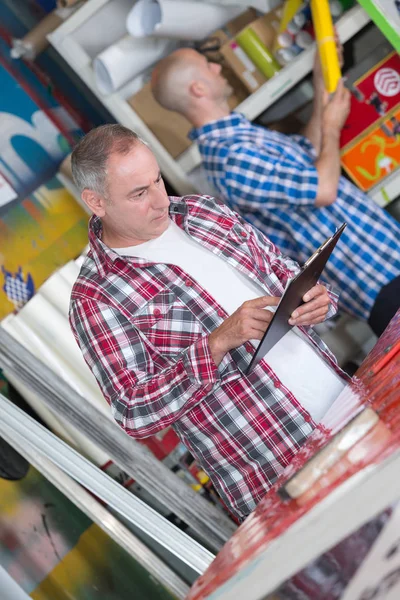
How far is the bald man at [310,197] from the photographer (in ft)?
7.85

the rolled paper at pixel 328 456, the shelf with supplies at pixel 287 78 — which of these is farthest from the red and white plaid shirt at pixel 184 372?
the shelf with supplies at pixel 287 78

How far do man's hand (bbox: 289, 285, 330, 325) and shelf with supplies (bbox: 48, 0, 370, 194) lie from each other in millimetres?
1433

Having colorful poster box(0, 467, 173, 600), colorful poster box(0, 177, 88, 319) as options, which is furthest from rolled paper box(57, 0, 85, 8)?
colorful poster box(0, 467, 173, 600)

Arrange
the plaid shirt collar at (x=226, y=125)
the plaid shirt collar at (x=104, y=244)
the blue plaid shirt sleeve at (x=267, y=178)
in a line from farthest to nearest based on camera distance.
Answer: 1. the plaid shirt collar at (x=226, y=125)
2. the blue plaid shirt sleeve at (x=267, y=178)
3. the plaid shirt collar at (x=104, y=244)

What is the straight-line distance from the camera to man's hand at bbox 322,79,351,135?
8.25 ft

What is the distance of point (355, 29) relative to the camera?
2564 millimetres

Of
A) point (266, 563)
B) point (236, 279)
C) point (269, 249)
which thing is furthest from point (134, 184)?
point (266, 563)

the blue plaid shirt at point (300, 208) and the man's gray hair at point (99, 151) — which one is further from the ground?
the man's gray hair at point (99, 151)

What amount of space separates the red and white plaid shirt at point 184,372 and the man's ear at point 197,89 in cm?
95

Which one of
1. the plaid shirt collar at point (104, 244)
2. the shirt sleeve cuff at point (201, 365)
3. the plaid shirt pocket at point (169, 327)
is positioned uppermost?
the plaid shirt collar at point (104, 244)

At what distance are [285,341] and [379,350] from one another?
0.80 feet

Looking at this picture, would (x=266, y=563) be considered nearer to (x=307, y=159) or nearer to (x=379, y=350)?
(x=379, y=350)

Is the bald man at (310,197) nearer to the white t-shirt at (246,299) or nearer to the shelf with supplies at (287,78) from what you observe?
the shelf with supplies at (287,78)

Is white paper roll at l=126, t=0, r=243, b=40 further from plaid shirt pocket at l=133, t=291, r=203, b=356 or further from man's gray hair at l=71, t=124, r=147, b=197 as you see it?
plaid shirt pocket at l=133, t=291, r=203, b=356
